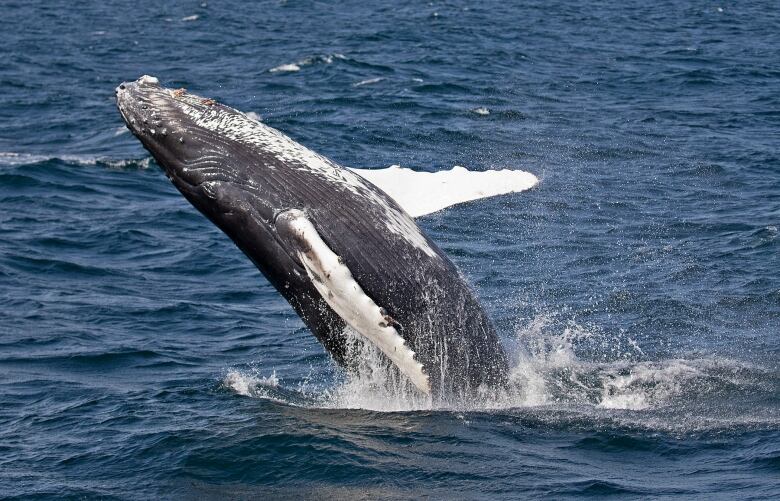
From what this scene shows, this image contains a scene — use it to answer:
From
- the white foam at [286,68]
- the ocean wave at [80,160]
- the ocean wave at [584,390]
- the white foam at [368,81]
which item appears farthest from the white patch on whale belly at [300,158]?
the white foam at [286,68]

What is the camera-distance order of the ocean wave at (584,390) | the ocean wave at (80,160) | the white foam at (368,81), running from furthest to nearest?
the white foam at (368,81) → the ocean wave at (80,160) → the ocean wave at (584,390)

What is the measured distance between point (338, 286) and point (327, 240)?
1.70 feet

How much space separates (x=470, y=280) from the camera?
17.8m

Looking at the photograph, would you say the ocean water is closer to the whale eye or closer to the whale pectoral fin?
the whale pectoral fin

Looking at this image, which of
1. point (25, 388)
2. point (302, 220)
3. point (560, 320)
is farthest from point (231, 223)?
point (560, 320)

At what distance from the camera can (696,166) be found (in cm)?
2397

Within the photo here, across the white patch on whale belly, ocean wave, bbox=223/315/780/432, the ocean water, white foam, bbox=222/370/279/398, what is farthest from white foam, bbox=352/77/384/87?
the white patch on whale belly

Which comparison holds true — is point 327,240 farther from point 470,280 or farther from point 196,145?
point 470,280

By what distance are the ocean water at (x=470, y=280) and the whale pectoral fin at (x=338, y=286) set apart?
3.37 ft

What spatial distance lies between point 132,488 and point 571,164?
49.3 feet

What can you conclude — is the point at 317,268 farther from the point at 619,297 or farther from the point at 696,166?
the point at 696,166

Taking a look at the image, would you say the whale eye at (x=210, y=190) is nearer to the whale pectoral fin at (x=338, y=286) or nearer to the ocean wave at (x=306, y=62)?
the whale pectoral fin at (x=338, y=286)

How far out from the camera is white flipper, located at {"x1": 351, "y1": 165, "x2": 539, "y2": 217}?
15.3m

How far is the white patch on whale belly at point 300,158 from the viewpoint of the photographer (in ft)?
39.4
